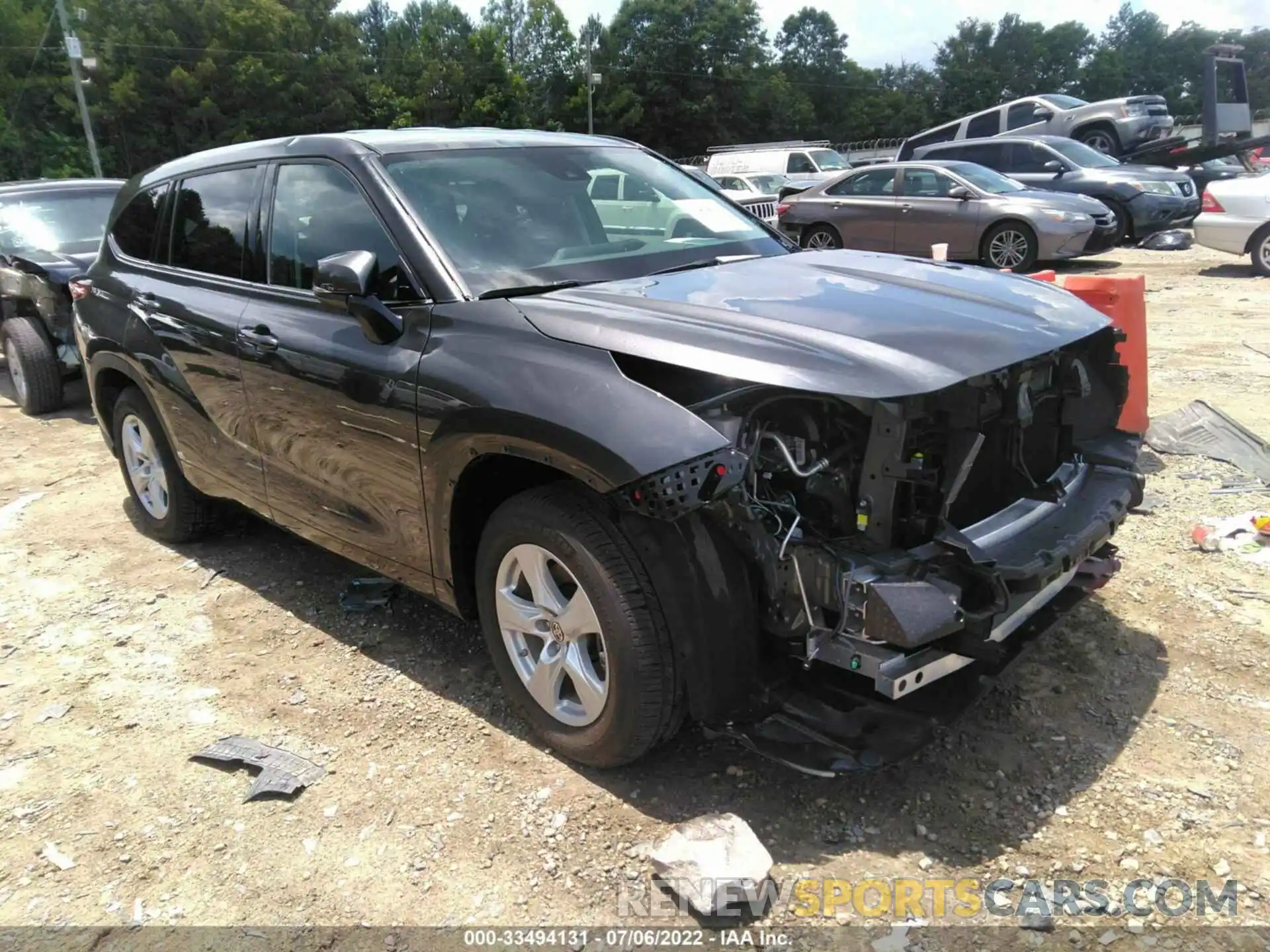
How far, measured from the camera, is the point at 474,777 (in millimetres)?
2945

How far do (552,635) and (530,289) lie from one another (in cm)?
111

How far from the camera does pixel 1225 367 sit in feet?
23.8

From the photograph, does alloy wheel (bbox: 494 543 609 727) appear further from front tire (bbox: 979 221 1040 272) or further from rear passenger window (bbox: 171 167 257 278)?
front tire (bbox: 979 221 1040 272)

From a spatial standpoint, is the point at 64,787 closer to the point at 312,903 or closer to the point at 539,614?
the point at 312,903

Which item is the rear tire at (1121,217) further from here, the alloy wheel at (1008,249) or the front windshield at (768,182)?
the front windshield at (768,182)

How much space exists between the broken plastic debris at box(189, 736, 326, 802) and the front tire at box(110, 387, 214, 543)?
6.21 feet

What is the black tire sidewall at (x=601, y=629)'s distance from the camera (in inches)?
100

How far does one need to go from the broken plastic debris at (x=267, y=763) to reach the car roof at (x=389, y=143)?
6.88 feet

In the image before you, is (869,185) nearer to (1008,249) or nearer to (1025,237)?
(1008,249)

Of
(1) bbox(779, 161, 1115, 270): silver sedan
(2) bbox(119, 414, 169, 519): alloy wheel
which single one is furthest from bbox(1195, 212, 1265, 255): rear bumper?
(2) bbox(119, 414, 169, 519): alloy wheel

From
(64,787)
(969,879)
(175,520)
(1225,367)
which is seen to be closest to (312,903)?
(64,787)

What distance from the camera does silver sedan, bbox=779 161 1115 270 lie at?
39.0ft

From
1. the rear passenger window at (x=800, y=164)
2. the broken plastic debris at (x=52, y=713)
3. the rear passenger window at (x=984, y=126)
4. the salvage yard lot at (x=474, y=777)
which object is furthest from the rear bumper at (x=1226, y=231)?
the broken plastic debris at (x=52, y=713)

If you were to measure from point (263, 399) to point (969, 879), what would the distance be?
9.60 feet
